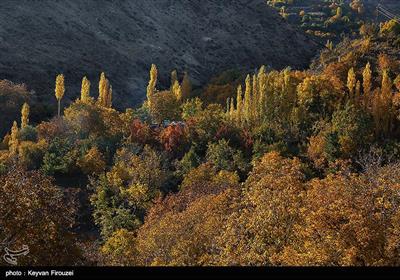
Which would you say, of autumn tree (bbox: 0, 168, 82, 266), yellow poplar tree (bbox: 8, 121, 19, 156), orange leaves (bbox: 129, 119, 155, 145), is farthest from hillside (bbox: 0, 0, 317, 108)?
autumn tree (bbox: 0, 168, 82, 266)

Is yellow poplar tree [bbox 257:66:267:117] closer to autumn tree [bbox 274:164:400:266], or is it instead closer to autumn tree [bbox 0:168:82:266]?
autumn tree [bbox 274:164:400:266]

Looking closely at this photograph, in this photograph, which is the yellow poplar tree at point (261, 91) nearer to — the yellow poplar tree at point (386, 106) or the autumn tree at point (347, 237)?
the yellow poplar tree at point (386, 106)

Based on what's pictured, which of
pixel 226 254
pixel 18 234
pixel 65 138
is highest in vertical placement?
pixel 18 234

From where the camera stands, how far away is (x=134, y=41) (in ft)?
419

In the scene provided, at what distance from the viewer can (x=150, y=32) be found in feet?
438

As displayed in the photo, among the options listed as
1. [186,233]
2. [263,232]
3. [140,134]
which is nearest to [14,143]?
[140,134]

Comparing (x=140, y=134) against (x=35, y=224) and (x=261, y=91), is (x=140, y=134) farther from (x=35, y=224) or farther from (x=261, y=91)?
(x=35, y=224)

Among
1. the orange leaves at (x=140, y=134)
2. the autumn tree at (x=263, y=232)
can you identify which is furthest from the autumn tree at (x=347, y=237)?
the orange leaves at (x=140, y=134)

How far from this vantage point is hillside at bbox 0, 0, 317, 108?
10675 cm

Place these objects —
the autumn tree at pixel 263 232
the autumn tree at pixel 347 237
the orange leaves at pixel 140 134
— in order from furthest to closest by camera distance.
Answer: the orange leaves at pixel 140 134 < the autumn tree at pixel 263 232 < the autumn tree at pixel 347 237


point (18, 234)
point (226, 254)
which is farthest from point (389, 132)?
point (18, 234)

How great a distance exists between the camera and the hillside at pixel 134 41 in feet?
350
